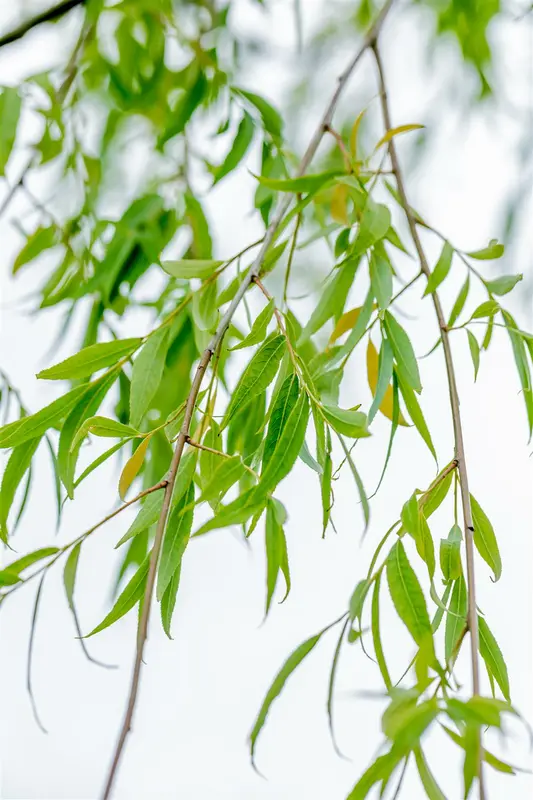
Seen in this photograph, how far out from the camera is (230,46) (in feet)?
2.19

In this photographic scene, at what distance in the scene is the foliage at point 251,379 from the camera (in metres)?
0.25

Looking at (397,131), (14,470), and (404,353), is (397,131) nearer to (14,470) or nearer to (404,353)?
(404,353)

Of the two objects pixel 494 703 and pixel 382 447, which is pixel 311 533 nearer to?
pixel 382 447

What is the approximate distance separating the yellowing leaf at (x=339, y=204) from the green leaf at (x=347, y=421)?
0.60ft

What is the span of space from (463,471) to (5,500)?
17 centimetres

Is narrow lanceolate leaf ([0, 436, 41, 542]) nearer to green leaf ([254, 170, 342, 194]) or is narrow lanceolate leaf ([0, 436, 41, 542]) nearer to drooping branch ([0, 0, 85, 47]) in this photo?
green leaf ([254, 170, 342, 194])

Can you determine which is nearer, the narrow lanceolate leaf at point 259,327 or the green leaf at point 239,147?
the narrow lanceolate leaf at point 259,327

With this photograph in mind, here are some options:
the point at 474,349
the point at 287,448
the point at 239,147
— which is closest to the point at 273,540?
the point at 287,448

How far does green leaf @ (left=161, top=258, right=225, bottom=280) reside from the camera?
0.33 meters

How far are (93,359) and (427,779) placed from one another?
0.60 ft

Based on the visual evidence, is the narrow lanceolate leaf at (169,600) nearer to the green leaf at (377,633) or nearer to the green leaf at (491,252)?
the green leaf at (377,633)

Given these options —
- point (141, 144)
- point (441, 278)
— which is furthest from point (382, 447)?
point (441, 278)

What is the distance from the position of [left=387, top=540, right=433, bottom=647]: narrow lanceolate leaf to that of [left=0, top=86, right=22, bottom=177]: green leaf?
0.32 m

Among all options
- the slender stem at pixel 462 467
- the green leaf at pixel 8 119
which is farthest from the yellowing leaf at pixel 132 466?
the green leaf at pixel 8 119
